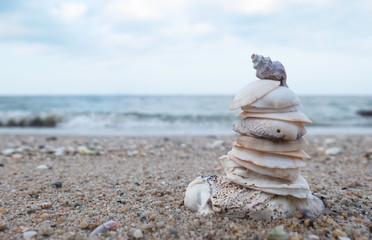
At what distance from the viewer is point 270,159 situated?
2.52 meters

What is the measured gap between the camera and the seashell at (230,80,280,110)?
2.49 metres

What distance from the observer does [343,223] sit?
2.42 meters

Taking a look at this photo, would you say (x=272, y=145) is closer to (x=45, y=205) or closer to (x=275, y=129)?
(x=275, y=129)

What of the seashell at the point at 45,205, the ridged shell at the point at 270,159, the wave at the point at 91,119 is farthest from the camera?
the wave at the point at 91,119

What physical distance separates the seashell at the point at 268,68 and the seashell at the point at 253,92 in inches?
3.1

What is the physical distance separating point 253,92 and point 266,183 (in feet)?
2.48

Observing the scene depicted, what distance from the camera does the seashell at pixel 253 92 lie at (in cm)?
249

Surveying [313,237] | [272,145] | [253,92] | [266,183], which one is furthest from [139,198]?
[313,237]

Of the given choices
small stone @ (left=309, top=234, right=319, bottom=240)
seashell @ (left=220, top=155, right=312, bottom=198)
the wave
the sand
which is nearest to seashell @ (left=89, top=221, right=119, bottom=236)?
the sand

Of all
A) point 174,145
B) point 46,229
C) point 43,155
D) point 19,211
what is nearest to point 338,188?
point 46,229

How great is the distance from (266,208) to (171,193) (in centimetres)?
116

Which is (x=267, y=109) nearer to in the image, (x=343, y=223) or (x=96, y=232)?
(x=343, y=223)

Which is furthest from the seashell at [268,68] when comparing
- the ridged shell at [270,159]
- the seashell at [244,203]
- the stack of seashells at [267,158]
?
the seashell at [244,203]

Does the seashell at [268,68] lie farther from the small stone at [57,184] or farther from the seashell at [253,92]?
the small stone at [57,184]
